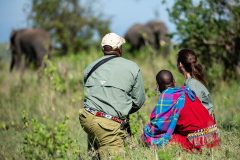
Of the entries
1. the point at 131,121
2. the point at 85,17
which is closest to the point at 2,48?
the point at 85,17

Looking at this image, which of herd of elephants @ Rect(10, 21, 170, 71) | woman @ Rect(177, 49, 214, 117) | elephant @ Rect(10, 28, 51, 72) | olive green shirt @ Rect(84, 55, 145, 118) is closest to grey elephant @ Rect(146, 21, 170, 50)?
herd of elephants @ Rect(10, 21, 170, 71)

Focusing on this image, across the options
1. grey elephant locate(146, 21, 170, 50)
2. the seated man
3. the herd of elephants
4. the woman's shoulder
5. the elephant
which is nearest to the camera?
the seated man

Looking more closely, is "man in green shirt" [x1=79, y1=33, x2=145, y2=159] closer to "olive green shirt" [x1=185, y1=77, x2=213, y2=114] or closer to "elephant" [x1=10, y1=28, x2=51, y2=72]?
"olive green shirt" [x1=185, y1=77, x2=213, y2=114]

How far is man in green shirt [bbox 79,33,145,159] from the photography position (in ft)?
21.8

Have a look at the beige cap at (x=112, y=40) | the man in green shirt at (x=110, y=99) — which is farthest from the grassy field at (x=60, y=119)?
the beige cap at (x=112, y=40)

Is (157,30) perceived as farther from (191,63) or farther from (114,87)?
(114,87)

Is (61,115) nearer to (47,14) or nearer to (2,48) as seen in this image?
(47,14)

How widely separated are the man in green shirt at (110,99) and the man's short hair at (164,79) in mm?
259

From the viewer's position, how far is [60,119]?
1077 centimetres

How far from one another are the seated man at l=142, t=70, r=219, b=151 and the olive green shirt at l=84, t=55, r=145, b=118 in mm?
356

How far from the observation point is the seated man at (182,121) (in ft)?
22.2

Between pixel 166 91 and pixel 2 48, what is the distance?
3498cm

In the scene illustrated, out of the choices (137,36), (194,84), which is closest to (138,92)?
(194,84)

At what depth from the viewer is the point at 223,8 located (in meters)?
11.9
